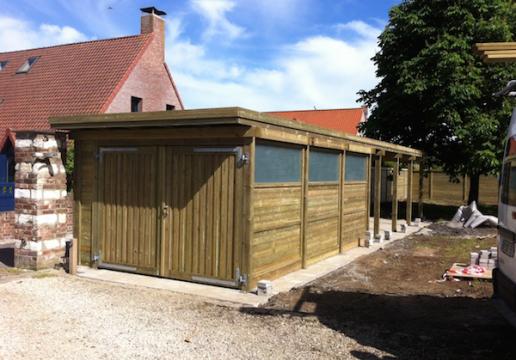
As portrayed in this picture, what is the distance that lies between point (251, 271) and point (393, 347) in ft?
9.39

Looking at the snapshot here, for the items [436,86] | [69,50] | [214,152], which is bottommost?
[214,152]

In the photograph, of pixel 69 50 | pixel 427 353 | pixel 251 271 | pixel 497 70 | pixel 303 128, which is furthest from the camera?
pixel 69 50

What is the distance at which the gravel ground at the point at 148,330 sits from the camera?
5.13 m

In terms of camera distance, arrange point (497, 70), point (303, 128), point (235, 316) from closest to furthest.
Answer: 1. point (235, 316)
2. point (303, 128)
3. point (497, 70)

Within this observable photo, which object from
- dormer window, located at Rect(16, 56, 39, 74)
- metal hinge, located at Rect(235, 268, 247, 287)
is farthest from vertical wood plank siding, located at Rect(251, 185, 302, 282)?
dormer window, located at Rect(16, 56, 39, 74)

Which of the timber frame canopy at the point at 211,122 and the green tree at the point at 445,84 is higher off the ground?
the green tree at the point at 445,84

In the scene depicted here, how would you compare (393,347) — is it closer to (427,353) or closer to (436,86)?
(427,353)

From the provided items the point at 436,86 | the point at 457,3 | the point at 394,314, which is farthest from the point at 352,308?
the point at 457,3

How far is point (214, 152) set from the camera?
7.92 metres

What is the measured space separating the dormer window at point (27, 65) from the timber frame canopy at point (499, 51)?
24.9 metres

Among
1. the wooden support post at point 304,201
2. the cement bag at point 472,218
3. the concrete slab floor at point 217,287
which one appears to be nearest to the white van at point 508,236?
the concrete slab floor at point 217,287

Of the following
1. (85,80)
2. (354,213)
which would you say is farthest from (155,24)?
(354,213)

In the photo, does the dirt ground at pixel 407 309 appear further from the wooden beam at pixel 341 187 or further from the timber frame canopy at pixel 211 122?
the timber frame canopy at pixel 211 122

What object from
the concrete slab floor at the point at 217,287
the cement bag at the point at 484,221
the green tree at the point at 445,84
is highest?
the green tree at the point at 445,84
